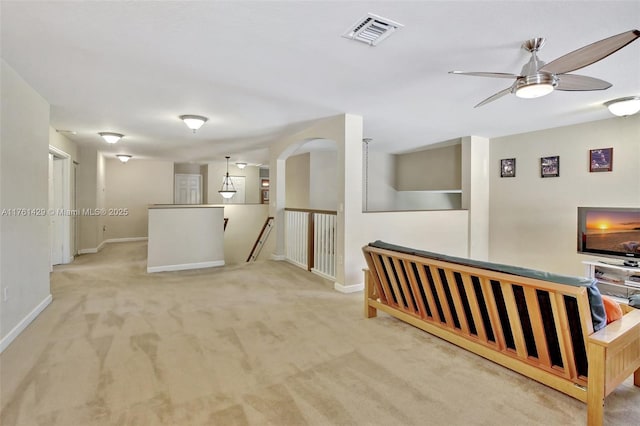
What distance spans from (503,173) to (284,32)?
16.8ft

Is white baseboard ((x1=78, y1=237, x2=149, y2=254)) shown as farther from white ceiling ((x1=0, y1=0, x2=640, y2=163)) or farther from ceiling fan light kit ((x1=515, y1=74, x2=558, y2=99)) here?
ceiling fan light kit ((x1=515, y1=74, x2=558, y2=99))

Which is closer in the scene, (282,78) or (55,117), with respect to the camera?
(282,78)

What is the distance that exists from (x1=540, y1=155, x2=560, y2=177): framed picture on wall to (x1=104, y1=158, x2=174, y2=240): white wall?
936 cm

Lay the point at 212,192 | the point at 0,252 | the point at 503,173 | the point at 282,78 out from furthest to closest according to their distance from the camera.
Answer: the point at 212,192 → the point at 503,173 → the point at 282,78 → the point at 0,252

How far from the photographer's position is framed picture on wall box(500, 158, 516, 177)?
5.66m

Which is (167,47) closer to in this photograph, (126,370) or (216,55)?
(216,55)

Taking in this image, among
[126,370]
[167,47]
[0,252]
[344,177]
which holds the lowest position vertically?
[126,370]

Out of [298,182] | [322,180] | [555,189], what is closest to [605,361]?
[555,189]

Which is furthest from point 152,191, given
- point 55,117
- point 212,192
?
point 55,117

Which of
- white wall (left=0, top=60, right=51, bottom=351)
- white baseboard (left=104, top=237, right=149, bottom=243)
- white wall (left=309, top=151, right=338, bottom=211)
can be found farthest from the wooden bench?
white baseboard (left=104, top=237, right=149, bottom=243)

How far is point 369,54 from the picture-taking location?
2.53 meters

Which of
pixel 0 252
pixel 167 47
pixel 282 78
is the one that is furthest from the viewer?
pixel 282 78

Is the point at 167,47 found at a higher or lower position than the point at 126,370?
higher

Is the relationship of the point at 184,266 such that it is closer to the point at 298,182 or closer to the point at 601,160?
the point at 298,182
